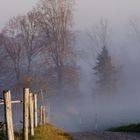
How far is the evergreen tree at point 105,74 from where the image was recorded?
72.6 m

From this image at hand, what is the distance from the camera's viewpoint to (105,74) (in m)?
72.8

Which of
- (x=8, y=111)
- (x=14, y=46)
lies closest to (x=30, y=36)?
(x=14, y=46)

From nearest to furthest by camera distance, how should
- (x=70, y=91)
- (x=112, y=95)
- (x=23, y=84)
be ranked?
(x=23, y=84), (x=70, y=91), (x=112, y=95)

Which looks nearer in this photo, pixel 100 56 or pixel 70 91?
pixel 70 91

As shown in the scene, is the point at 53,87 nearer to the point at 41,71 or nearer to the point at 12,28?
the point at 41,71

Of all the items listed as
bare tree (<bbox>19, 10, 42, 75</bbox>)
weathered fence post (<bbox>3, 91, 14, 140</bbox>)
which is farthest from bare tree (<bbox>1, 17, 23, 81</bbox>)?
weathered fence post (<bbox>3, 91, 14, 140</bbox>)

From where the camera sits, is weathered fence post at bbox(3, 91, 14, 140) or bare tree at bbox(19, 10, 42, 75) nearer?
weathered fence post at bbox(3, 91, 14, 140)

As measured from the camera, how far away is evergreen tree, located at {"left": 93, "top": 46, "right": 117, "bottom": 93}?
238ft

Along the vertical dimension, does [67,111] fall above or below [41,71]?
below

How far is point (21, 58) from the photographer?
6072 centimetres

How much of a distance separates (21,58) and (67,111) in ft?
27.3

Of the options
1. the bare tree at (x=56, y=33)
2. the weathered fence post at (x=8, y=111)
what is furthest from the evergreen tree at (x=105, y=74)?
the weathered fence post at (x=8, y=111)

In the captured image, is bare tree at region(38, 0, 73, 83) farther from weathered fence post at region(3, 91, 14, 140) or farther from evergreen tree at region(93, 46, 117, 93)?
weathered fence post at region(3, 91, 14, 140)

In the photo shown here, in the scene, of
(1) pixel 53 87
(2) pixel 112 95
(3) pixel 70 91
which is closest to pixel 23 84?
(1) pixel 53 87
